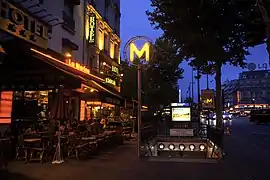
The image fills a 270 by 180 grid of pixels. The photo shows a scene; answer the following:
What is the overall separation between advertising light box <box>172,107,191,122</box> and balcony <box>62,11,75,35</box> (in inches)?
289

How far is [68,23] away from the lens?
20.0 m

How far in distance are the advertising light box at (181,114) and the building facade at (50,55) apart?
3.10 metres

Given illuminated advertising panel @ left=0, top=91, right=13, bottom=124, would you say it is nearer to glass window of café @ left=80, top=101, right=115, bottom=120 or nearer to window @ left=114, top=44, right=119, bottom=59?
glass window of café @ left=80, top=101, right=115, bottom=120

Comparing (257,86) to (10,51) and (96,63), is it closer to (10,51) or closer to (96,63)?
(96,63)

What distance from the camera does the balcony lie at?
19.4 meters

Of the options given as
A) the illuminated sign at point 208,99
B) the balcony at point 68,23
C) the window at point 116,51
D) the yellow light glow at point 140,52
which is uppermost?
the window at point 116,51

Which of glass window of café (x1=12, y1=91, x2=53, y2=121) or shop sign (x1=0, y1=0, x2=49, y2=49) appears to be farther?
glass window of café (x1=12, y1=91, x2=53, y2=121)

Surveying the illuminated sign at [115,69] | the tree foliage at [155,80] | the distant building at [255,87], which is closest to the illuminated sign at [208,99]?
the illuminated sign at [115,69]

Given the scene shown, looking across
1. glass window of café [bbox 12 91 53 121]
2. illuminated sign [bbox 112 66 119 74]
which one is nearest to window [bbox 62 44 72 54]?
glass window of café [bbox 12 91 53 121]

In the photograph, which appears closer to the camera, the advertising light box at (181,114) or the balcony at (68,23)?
the advertising light box at (181,114)

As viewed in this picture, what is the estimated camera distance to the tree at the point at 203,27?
16388 mm

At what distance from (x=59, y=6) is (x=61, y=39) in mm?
1715

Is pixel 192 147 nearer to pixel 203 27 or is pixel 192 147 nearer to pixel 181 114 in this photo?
pixel 181 114

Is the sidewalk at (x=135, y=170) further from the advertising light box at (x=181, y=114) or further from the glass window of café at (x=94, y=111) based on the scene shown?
the glass window of café at (x=94, y=111)
